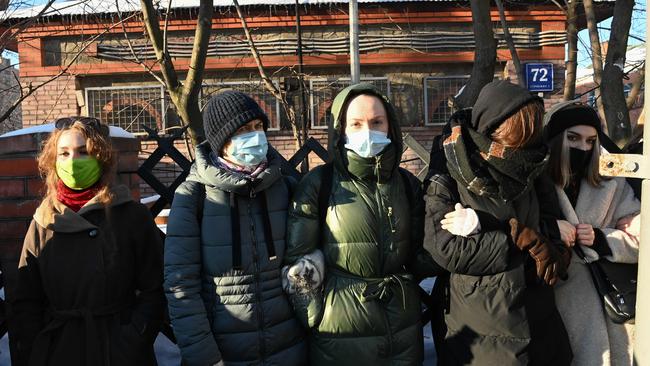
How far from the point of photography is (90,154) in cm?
213

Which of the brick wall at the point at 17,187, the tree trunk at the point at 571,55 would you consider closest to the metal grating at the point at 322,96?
the tree trunk at the point at 571,55

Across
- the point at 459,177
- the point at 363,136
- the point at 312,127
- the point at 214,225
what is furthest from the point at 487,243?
the point at 312,127

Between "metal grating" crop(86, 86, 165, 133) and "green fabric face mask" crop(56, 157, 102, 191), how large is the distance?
7649 millimetres

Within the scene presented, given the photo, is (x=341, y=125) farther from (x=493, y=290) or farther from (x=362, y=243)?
(x=493, y=290)

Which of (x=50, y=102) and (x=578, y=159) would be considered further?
(x=50, y=102)

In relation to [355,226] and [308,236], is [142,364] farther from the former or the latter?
[355,226]

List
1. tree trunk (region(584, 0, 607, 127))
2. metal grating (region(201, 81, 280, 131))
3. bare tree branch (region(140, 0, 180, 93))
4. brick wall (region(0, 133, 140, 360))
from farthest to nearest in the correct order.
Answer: metal grating (region(201, 81, 280, 131)) → tree trunk (region(584, 0, 607, 127)) → bare tree branch (region(140, 0, 180, 93)) → brick wall (region(0, 133, 140, 360))

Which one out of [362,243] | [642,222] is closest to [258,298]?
[362,243]

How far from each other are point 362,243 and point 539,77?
785 cm

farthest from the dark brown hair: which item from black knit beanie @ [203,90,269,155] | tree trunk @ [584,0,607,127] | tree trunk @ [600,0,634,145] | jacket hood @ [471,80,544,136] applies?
tree trunk @ [584,0,607,127]

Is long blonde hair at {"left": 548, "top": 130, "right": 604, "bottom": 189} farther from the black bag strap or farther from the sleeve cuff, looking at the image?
the black bag strap

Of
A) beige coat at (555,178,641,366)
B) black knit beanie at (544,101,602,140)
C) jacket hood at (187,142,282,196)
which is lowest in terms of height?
beige coat at (555,178,641,366)

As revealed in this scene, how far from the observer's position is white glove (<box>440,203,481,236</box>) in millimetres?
1896

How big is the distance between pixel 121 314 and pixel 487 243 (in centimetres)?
146
